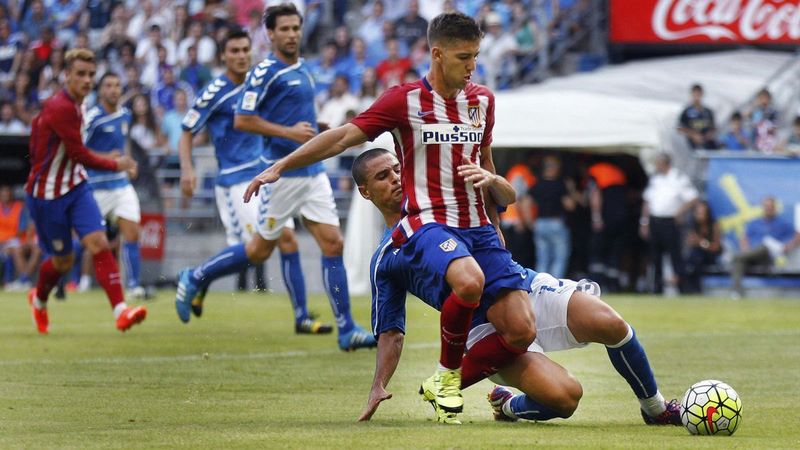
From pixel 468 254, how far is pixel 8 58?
2395cm

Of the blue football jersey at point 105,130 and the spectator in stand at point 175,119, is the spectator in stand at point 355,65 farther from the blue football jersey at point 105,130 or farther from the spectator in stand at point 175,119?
the blue football jersey at point 105,130

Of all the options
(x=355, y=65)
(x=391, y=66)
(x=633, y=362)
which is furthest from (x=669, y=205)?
(x=633, y=362)

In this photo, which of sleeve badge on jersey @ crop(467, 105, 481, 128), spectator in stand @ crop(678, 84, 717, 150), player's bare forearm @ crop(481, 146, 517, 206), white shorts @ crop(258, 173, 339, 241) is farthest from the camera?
spectator in stand @ crop(678, 84, 717, 150)

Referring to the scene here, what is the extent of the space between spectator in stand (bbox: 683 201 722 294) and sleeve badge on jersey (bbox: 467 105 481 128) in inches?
553

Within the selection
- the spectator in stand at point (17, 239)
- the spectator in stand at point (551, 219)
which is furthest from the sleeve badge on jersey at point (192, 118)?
the spectator in stand at point (17, 239)

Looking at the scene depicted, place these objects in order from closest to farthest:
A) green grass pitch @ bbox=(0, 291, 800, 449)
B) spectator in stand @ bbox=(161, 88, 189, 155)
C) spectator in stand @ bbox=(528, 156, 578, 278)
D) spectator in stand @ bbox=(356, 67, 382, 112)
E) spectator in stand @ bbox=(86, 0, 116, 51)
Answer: green grass pitch @ bbox=(0, 291, 800, 449), spectator in stand @ bbox=(528, 156, 578, 278), spectator in stand @ bbox=(356, 67, 382, 112), spectator in stand @ bbox=(161, 88, 189, 155), spectator in stand @ bbox=(86, 0, 116, 51)

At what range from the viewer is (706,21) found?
25.0 meters

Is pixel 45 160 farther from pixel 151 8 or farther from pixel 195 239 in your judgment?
pixel 151 8

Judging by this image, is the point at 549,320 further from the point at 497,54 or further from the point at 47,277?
the point at 497,54

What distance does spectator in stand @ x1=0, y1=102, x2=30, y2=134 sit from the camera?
27.1 meters

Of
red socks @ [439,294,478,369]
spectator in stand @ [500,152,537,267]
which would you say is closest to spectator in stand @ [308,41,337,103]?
spectator in stand @ [500,152,537,267]

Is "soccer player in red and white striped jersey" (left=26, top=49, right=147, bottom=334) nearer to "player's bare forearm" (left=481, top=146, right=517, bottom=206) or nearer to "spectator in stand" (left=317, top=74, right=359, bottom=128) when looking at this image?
"player's bare forearm" (left=481, top=146, right=517, bottom=206)

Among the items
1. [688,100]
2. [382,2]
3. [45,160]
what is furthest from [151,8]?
[45,160]

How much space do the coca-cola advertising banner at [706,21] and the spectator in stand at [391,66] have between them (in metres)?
3.67
